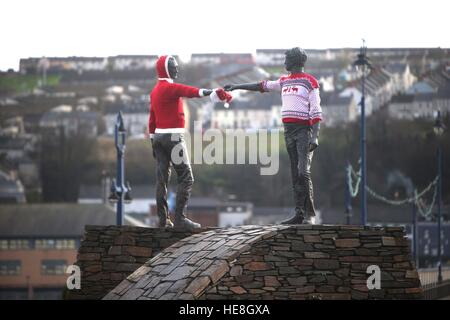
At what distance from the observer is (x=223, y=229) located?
22656 millimetres

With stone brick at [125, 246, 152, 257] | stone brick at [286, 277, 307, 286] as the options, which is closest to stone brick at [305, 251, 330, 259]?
stone brick at [286, 277, 307, 286]

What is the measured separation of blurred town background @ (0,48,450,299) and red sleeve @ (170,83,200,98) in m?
59.5

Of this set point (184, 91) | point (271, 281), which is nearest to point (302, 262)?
point (271, 281)

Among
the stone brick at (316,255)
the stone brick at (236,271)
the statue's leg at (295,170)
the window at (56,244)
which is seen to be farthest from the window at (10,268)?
the stone brick at (236,271)

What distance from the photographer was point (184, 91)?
74.4 feet

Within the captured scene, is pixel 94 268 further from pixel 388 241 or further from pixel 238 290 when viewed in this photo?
pixel 388 241

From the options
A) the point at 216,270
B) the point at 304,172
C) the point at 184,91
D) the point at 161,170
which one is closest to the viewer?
the point at 216,270

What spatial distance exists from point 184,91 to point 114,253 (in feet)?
9.00

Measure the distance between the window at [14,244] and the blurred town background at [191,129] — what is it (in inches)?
5.9

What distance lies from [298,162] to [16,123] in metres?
97.9

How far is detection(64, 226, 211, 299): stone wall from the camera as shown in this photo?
22.8 metres

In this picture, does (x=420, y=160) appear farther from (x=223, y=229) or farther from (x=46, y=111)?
(x=223, y=229)

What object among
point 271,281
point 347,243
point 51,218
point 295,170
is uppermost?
point 51,218

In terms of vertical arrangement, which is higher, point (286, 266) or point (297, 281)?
point (286, 266)
